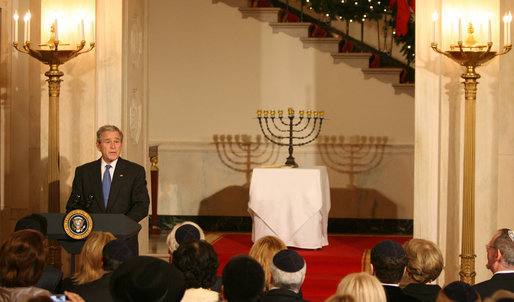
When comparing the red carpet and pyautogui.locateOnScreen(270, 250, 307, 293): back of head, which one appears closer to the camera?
pyautogui.locateOnScreen(270, 250, 307, 293): back of head

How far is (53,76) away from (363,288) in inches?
161

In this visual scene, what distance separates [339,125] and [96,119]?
4.25m

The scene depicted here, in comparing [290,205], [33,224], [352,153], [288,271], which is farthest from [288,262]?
[352,153]

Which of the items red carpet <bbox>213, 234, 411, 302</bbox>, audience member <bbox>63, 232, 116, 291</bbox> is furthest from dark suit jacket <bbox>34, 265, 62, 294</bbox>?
red carpet <bbox>213, 234, 411, 302</bbox>

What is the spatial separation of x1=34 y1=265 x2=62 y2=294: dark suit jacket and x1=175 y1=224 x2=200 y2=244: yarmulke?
2.17ft

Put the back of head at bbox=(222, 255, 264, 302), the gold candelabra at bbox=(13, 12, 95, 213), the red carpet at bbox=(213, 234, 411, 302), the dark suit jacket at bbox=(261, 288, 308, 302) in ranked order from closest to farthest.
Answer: the back of head at bbox=(222, 255, 264, 302) → the dark suit jacket at bbox=(261, 288, 308, 302) → the gold candelabra at bbox=(13, 12, 95, 213) → the red carpet at bbox=(213, 234, 411, 302)

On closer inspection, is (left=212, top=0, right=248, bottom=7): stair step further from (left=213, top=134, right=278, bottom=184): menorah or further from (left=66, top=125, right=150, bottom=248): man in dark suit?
(left=66, top=125, right=150, bottom=248): man in dark suit

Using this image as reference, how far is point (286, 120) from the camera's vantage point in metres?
10.8

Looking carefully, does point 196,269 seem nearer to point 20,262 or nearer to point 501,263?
point 20,262

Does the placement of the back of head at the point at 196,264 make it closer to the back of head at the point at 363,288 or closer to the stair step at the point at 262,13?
the back of head at the point at 363,288

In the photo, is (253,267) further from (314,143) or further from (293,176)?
(314,143)

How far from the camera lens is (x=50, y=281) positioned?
4188 mm

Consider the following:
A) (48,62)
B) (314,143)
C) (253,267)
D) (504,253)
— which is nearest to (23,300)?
(253,267)

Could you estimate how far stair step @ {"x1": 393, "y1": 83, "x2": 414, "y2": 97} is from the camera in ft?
34.6
